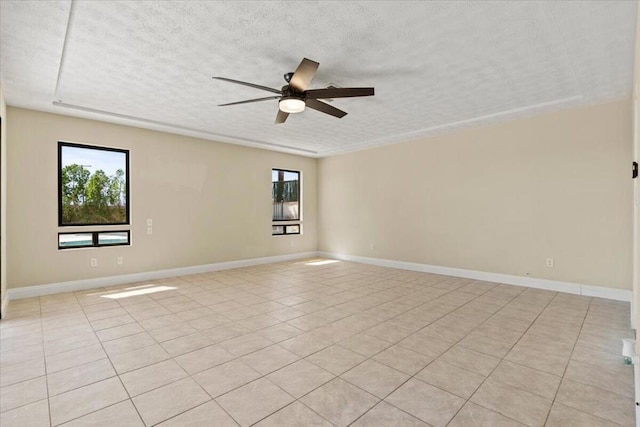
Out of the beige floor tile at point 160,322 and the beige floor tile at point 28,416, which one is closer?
the beige floor tile at point 28,416

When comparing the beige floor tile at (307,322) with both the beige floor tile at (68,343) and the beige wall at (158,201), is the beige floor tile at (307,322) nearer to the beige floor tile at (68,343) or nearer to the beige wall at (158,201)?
the beige floor tile at (68,343)

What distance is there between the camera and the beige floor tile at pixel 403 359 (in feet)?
8.10

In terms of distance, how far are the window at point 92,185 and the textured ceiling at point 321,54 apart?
66 centimetres

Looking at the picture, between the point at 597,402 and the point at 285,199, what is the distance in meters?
6.70

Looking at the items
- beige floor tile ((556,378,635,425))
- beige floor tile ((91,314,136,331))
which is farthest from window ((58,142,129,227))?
beige floor tile ((556,378,635,425))

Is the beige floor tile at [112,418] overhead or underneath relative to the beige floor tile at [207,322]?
underneath

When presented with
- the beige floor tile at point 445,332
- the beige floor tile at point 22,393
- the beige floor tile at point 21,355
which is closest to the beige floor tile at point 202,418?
the beige floor tile at point 22,393

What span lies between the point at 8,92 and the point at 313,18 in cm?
405

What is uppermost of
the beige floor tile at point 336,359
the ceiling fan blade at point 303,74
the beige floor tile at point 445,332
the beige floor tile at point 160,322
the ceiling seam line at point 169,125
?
the ceiling seam line at point 169,125

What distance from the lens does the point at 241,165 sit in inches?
273

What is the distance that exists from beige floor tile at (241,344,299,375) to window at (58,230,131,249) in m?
3.93

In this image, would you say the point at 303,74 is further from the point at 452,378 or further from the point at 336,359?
the point at 452,378

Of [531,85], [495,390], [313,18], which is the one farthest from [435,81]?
[495,390]

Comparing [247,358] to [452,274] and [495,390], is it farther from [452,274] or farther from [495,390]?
[452,274]
